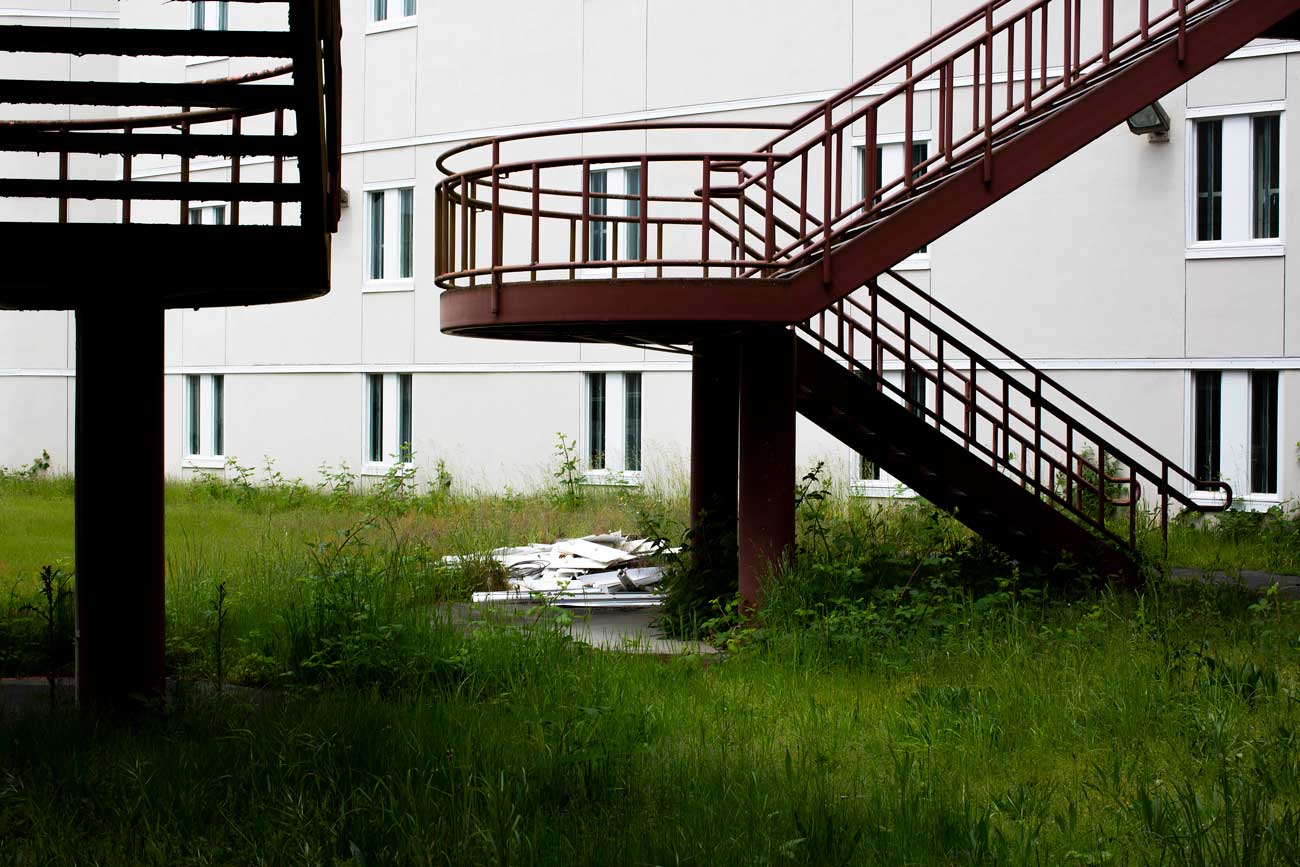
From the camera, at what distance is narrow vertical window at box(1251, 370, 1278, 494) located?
57.2 ft

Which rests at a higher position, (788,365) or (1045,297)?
(1045,297)

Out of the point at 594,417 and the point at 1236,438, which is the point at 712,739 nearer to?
the point at 1236,438

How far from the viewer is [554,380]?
23.0 metres

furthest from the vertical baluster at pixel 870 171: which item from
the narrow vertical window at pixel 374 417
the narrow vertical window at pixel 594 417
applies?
the narrow vertical window at pixel 374 417

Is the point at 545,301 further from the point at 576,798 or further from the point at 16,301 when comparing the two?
the point at 576,798

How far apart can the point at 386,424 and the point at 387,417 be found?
127 millimetres

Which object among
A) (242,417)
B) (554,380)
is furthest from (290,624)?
(242,417)

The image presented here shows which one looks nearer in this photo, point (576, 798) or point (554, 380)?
point (576, 798)

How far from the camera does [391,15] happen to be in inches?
1003

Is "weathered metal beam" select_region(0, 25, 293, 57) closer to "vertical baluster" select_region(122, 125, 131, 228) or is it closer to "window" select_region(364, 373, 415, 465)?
"vertical baluster" select_region(122, 125, 131, 228)

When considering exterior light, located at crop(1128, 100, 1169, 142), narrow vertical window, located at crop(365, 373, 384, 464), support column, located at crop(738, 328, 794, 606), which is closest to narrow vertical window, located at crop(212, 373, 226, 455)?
narrow vertical window, located at crop(365, 373, 384, 464)

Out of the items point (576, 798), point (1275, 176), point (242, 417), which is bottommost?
point (576, 798)

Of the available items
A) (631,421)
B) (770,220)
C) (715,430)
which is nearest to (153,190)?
(770,220)

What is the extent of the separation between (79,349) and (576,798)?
3750mm
